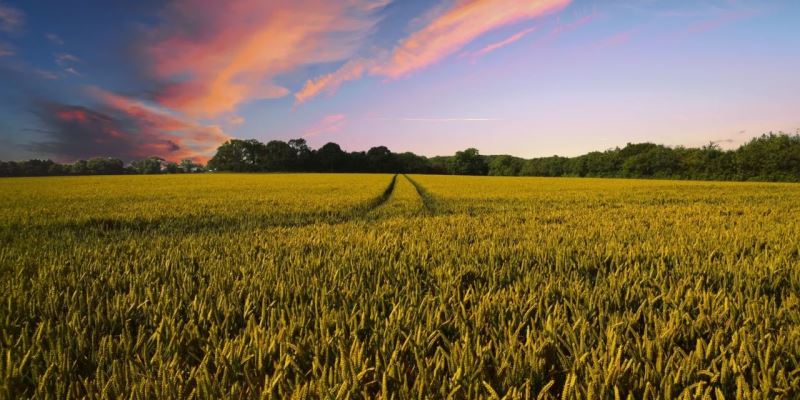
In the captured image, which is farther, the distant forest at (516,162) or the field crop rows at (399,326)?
the distant forest at (516,162)

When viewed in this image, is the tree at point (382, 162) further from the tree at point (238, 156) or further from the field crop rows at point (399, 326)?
the field crop rows at point (399, 326)

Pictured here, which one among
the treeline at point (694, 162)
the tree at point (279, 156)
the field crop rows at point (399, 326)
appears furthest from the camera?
the tree at point (279, 156)

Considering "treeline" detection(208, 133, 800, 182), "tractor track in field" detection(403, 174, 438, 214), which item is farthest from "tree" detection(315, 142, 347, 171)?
"tractor track in field" detection(403, 174, 438, 214)

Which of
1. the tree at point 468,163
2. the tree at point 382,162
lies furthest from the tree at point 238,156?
the tree at point 468,163

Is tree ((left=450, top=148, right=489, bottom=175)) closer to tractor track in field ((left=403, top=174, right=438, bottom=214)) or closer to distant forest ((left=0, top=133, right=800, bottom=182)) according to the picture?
distant forest ((left=0, top=133, right=800, bottom=182))

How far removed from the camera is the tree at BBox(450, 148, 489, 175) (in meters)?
133

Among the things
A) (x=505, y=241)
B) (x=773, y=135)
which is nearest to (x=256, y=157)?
(x=505, y=241)

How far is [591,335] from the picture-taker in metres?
1.88

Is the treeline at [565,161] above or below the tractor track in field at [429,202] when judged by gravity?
above

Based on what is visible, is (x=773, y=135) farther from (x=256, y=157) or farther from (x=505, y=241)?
(x=256, y=157)

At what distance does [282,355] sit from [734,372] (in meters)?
1.99

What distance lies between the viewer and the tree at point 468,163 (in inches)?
5241

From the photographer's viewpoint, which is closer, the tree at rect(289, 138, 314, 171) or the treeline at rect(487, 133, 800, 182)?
the treeline at rect(487, 133, 800, 182)

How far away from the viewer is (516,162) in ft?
445
